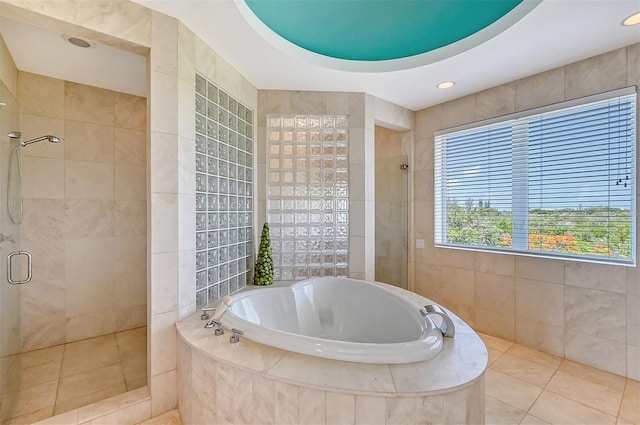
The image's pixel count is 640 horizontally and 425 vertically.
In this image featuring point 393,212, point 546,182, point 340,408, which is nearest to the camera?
point 340,408

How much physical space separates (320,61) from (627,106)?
2229 mm

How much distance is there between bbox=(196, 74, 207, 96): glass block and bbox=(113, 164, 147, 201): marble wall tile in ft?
4.12

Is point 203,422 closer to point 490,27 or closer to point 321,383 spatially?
point 321,383

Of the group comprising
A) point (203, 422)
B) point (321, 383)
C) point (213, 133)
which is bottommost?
point (203, 422)

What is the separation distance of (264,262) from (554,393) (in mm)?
2267

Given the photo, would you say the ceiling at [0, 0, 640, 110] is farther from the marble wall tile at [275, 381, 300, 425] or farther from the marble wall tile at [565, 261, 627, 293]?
the marble wall tile at [275, 381, 300, 425]

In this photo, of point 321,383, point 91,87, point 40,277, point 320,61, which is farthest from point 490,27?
point 40,277

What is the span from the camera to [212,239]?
6.54 ft

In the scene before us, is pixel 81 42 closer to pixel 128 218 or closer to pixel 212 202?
pixel 212 202

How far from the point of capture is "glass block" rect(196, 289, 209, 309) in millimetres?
1841

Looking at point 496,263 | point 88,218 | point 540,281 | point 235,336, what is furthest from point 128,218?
point 540,281

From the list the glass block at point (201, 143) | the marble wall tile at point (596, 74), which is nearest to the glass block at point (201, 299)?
the glass block at point (201, 143)

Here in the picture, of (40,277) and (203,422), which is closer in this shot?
(203,422)

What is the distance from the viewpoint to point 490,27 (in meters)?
1.74
